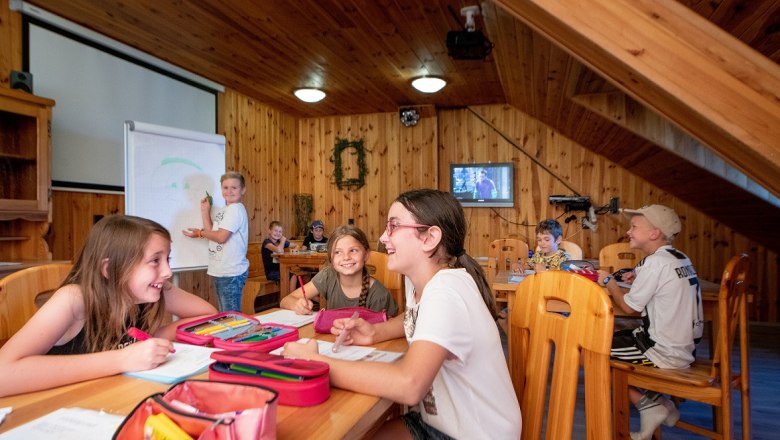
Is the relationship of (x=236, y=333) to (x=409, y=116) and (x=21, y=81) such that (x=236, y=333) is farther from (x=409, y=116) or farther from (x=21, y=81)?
(x=409, y=116)

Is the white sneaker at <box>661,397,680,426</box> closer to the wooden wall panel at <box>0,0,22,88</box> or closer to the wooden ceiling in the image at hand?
the wooden ceiling

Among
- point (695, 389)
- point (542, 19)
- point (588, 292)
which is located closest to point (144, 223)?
point (588, 292)

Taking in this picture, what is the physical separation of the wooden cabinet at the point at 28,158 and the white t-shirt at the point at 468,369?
3049 mm

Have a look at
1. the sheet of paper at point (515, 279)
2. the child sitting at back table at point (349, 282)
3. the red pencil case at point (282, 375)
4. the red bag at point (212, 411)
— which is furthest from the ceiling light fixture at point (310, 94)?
the red bag at point (212, 411)

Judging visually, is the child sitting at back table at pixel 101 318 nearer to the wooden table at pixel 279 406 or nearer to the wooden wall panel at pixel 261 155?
the wooden table at pixel 279 406

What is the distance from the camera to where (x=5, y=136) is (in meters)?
2.97

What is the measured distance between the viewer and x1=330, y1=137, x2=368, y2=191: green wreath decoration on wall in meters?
6.55

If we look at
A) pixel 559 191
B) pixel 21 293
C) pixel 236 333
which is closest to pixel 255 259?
pixel 559 191

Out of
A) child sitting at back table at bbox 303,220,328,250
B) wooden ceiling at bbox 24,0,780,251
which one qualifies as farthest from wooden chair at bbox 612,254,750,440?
child sitting at back table at bbox 303,220,328,250

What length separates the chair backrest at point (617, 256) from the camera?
373 centimetres

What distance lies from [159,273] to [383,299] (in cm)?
102

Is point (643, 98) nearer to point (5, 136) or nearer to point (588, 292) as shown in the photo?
point (588, 292)

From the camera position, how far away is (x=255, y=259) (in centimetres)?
569

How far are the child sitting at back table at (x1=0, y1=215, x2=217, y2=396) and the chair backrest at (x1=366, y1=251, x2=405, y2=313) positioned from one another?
1021 mm
